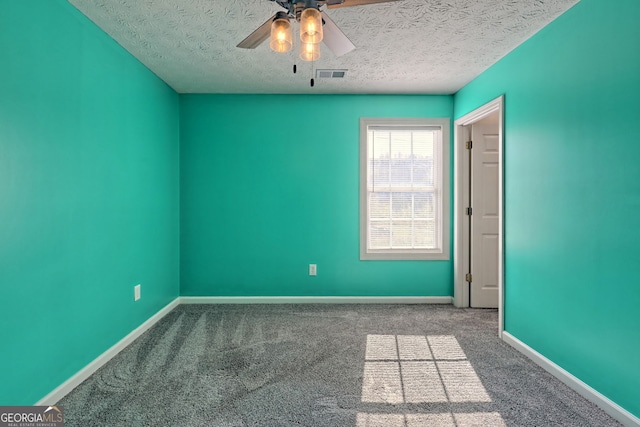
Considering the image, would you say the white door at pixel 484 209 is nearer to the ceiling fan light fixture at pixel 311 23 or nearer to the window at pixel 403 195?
the window at pixel 403 195

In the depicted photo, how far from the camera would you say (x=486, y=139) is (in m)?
3.79

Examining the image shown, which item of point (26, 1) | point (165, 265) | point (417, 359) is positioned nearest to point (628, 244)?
point (417, 359)

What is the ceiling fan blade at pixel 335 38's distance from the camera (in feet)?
5.22

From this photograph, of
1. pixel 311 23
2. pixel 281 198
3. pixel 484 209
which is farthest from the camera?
pixel 281 198

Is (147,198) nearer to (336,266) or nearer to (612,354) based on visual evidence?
(336,266)

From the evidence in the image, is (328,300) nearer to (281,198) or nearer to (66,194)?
(281,198)

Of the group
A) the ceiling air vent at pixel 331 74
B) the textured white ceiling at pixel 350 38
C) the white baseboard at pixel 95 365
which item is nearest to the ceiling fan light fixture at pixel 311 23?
the textured white ceiling at pixel 350 38

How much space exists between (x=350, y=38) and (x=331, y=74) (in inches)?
28.6

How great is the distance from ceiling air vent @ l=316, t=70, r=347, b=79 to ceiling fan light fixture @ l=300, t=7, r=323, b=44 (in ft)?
6.15

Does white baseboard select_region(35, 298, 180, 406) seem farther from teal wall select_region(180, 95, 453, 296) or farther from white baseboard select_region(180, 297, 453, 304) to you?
teal wall select_region(180, 95, 453, 296)

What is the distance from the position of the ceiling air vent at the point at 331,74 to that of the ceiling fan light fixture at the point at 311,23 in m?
1.87

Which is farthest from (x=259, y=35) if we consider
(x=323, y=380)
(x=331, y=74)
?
(x=323, y=380)

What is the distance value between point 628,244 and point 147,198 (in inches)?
141

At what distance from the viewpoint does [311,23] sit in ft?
4.66
